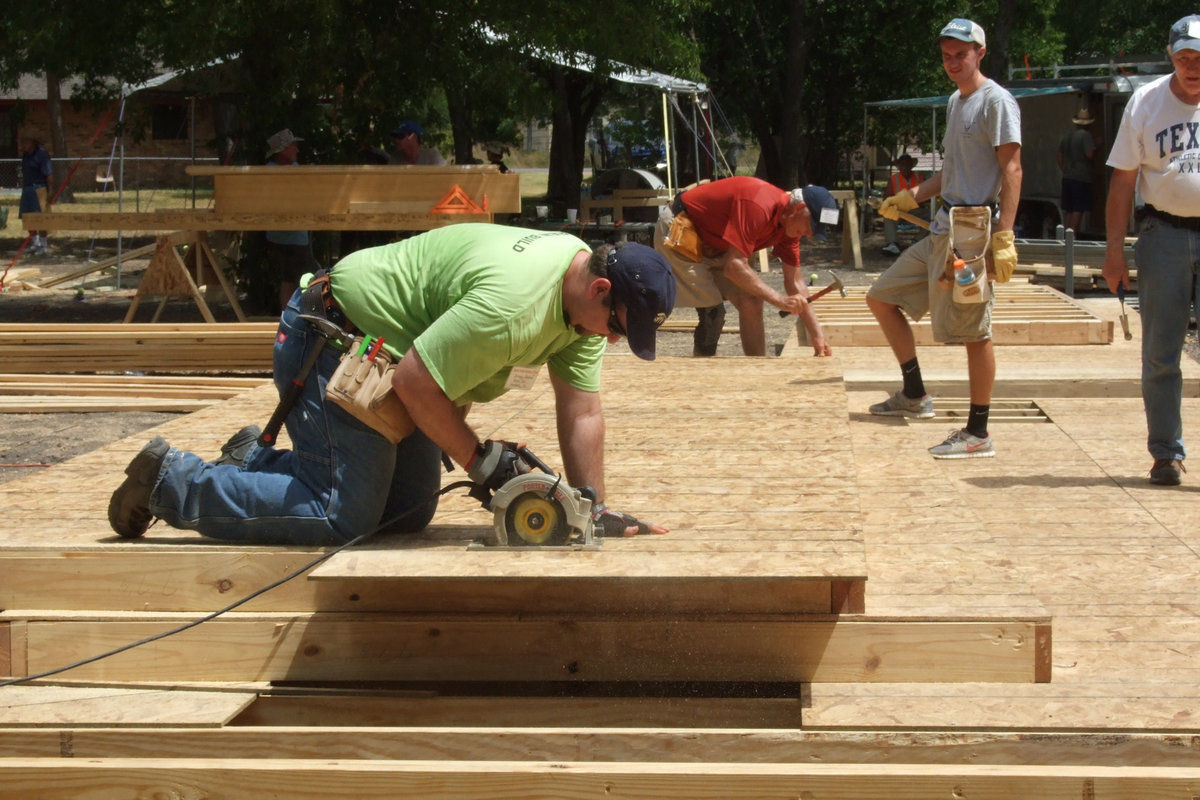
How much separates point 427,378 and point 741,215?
3.74 m

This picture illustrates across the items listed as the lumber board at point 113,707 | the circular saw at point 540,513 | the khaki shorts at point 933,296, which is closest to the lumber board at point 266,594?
the circular saw at point 540,513

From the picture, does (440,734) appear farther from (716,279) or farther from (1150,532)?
(716,279)

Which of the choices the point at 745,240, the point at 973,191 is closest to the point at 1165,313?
the point at 973,191

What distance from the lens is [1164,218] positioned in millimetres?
5020

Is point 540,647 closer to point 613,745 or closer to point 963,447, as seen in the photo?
point 613,745

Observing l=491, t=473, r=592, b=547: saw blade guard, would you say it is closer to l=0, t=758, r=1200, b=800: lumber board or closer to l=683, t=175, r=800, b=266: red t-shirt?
l=0, t=758, r=1200, b=800: lumber board

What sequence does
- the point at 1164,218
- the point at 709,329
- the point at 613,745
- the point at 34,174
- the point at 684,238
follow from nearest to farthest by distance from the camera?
the point at 613,745 → the point at 1164,218 → the point at 684,238 → the point at 709,329 → the point at 34,174

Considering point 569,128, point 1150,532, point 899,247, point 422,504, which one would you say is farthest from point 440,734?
point 569,128

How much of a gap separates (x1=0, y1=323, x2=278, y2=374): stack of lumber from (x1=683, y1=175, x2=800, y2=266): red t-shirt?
143 inches

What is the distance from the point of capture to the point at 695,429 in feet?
16.6

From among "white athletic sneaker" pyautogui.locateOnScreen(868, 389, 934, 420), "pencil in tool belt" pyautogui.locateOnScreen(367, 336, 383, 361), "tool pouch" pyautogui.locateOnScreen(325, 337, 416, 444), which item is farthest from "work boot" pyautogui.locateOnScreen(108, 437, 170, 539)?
"white athletic sneaker" pyautogui.locateOnScreen(868, 389, 934, 420)

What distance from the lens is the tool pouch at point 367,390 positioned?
132 inches

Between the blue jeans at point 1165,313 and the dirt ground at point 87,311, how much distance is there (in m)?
2.24

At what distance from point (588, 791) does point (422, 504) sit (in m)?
1.11
